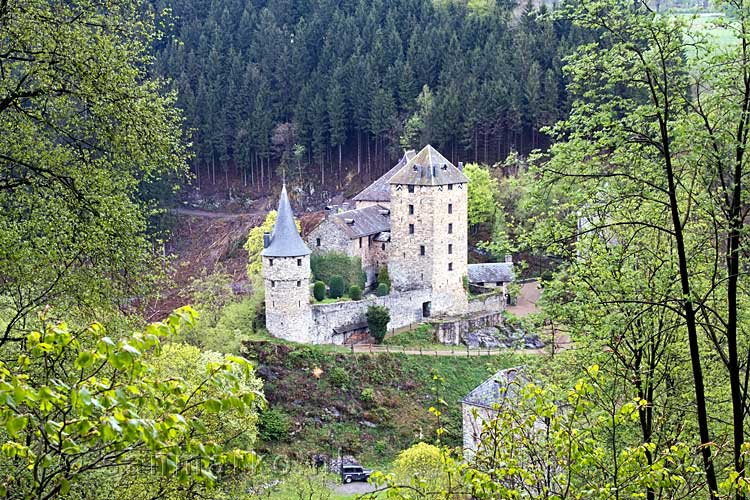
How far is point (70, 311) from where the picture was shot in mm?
10734

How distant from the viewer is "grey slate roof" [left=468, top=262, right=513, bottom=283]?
4325 cm

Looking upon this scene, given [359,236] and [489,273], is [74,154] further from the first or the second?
[489,273]

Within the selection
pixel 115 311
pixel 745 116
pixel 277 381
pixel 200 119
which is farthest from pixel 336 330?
pixel 200 119

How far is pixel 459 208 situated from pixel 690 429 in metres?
27.2

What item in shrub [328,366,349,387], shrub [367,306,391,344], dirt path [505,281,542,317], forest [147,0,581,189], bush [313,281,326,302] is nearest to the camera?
shrub [328,366,349,387]

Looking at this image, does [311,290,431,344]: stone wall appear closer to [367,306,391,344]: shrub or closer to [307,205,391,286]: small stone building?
[367,306,391,344]: shrub

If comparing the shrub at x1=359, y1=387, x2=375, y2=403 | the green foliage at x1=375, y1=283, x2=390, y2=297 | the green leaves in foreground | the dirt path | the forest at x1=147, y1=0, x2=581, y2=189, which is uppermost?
the forest at x1=147, y1=0, x2=581, y2=189

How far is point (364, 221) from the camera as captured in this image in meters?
40.8

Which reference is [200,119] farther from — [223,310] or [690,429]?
[690,429]

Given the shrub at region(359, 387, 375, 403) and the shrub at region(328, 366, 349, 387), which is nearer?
the shrub at region(359, 387, 375, 403)

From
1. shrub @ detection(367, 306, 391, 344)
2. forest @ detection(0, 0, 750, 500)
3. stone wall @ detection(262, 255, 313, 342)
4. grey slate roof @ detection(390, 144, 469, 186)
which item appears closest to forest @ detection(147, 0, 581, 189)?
grey slate roof @ detection(390, 144, 469, 186)

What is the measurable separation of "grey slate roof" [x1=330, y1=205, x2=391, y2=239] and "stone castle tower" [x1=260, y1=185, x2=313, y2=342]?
4.32 m

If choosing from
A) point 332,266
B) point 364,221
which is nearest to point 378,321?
point 332,266

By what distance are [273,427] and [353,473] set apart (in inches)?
135
